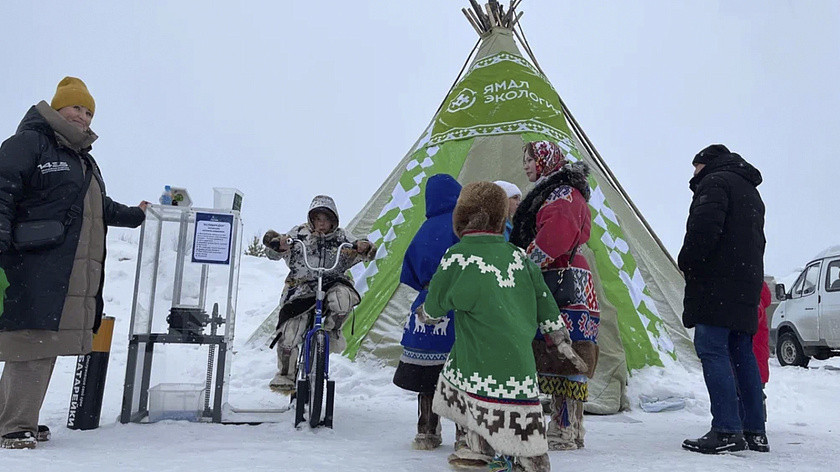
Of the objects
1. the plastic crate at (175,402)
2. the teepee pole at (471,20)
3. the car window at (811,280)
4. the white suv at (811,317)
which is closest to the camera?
the plastic crate at (175,402)

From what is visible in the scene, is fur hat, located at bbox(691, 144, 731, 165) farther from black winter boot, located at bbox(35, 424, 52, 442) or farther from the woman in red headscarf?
black winter boot, located at bbox(35, 424, 52, 442)

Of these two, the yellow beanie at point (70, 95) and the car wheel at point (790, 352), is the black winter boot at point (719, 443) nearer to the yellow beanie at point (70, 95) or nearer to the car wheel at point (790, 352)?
the yellow beanie at point (70, 95)

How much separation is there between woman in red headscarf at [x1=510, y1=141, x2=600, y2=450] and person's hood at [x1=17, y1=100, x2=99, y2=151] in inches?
85.7

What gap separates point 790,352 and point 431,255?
8440 mm

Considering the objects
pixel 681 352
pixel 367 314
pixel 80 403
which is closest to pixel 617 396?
pixel 681 352

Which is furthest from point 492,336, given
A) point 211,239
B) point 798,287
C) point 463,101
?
point 798,287

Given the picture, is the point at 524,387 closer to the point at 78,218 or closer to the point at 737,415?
the point at 737,415

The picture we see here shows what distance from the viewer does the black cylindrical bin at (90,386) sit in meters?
3.12

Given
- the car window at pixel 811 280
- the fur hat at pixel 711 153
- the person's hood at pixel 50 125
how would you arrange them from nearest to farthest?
the person's hood at pixel 50 125 → the fur hat at pixel 711 153 → the car window at pixel 811 280

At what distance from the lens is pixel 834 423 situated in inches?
161

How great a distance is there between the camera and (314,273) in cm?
375

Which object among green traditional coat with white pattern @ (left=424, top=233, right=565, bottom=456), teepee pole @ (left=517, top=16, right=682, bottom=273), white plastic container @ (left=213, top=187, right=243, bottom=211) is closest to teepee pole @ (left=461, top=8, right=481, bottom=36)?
teepee pole @ (left=517, top=16, right=682, bottom=273)

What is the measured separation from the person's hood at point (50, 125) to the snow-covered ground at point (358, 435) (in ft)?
4.40

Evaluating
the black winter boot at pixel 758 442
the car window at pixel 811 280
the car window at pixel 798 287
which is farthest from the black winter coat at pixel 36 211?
the car window at pixel 798 287
